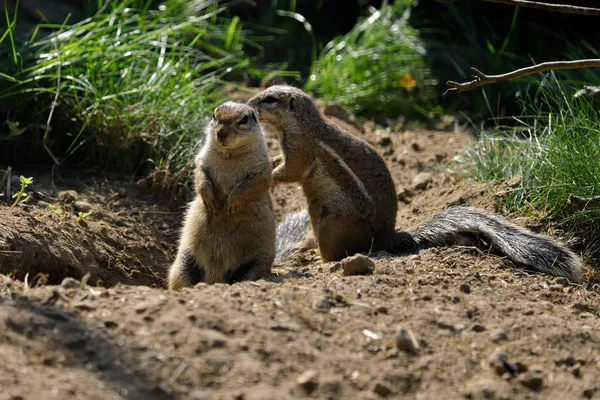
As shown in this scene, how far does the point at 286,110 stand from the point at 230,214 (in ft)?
4.42

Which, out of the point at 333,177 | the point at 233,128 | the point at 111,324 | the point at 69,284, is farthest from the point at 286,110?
the point at 111,324

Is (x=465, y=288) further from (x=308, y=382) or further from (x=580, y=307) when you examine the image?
(x=308, y=382)

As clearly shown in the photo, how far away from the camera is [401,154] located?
8.69 meters

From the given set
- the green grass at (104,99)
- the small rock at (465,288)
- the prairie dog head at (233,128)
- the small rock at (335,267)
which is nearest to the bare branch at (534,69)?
the small rock at (465,288)

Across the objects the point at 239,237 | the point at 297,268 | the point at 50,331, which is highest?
the point at 50,331

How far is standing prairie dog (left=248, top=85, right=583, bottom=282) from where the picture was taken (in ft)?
19.7

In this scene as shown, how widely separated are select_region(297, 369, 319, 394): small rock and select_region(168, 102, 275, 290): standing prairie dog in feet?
7.64

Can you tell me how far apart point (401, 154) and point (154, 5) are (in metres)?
3.30

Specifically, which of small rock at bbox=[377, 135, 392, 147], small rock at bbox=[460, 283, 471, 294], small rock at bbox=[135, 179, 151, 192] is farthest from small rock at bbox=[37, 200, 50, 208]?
small rock at bbox=[377, 135, 392, 147]

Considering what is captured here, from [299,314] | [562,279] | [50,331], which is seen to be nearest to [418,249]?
[562,279]

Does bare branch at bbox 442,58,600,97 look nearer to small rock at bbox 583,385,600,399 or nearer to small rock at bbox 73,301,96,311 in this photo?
small rock at bbox 583,385,600,399

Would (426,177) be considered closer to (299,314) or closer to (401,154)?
(401,154)

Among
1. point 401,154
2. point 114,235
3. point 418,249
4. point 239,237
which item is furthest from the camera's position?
point 401,154

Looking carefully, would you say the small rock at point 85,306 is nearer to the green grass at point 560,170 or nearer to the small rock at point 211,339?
the small rock at point 211,339
